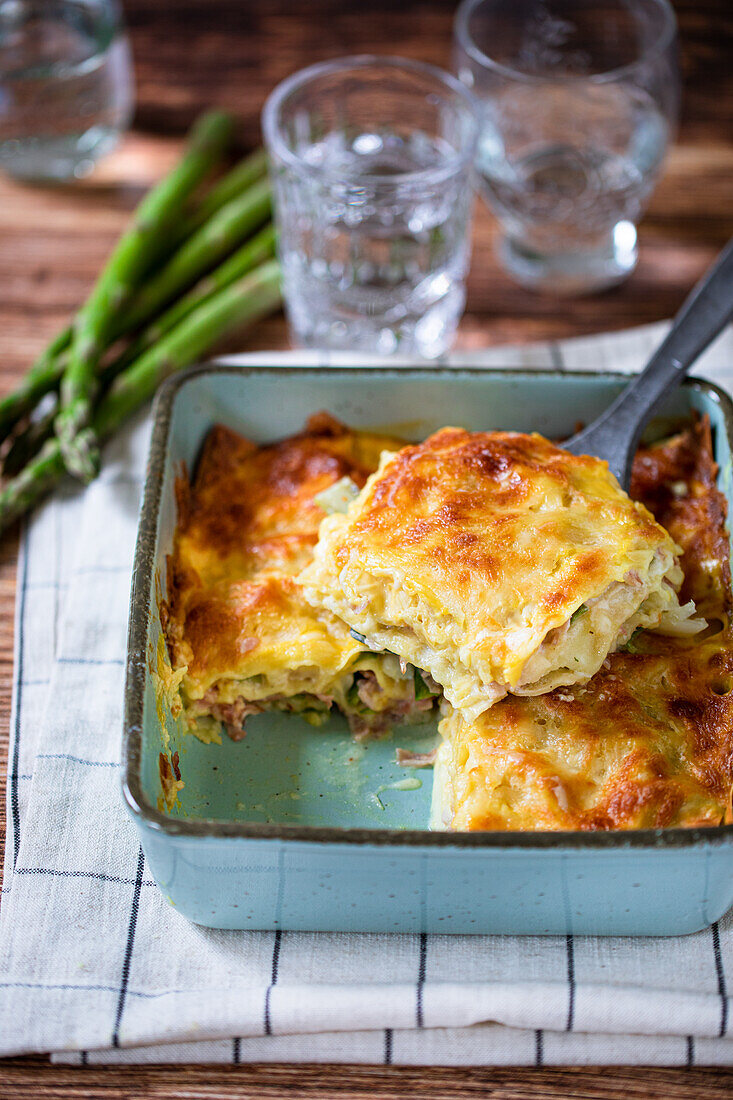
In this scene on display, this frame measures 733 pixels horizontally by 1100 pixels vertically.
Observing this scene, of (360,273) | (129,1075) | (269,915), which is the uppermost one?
(360,273)

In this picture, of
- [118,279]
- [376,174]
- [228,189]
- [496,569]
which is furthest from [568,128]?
[496,569]

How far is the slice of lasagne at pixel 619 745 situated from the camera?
243cm

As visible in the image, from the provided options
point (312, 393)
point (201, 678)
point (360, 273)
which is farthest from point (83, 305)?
point (201, 678)

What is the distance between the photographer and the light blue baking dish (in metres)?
2.21

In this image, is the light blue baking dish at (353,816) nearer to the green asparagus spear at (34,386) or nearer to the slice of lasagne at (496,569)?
the slice of lasagne at (496,569)

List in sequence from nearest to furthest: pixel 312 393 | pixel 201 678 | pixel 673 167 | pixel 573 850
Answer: pixel 573 850 < pixel 201 678 < pixel 312 393 < pixel 673 167

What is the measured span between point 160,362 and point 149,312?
1.28ft

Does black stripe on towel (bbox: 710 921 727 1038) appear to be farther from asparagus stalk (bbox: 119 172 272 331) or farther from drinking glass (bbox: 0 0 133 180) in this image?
drinking glass (bbox: 0 0 133 180)

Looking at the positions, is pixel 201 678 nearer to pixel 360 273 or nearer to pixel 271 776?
pixel 271 776

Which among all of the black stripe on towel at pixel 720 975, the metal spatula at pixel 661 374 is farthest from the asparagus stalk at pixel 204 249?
the black stripe on towel at pixel 720 975

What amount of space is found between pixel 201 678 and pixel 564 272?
2.37m

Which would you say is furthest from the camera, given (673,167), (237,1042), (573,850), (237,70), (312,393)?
(237,70)

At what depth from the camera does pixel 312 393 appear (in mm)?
3283

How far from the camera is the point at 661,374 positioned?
10.2ft
